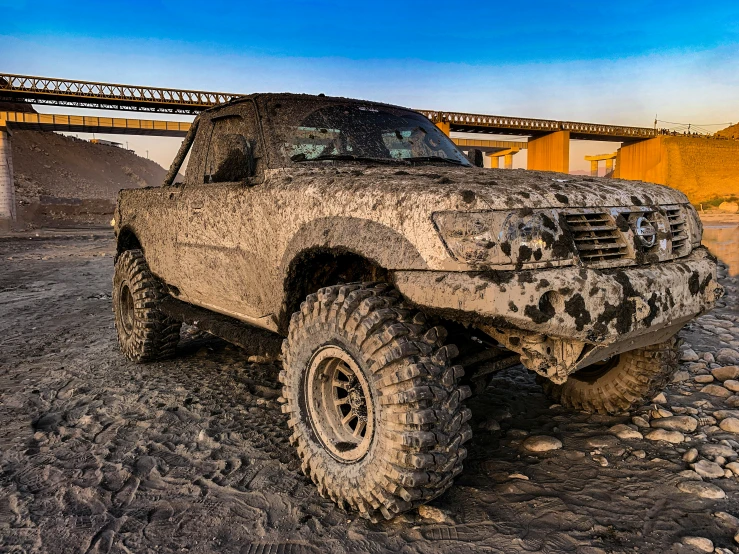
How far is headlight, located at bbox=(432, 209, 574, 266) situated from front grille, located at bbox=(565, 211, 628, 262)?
0.16m

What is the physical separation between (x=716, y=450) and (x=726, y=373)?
4.93 ft

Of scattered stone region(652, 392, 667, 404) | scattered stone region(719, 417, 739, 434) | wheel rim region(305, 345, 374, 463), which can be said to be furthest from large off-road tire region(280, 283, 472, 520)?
scattered stone region(652, 392, 667, 404)

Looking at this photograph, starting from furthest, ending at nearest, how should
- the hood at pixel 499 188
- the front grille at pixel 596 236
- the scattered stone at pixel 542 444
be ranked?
1. the scattered stone at pixel 542 444
2. the front grille at pixel 596 236
3. the hood at pixel 499 188

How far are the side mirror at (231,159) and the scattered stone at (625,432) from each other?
270 centimetres

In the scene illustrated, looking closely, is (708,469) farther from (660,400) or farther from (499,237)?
(499,237)

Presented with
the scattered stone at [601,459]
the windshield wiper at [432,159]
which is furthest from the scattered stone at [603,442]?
the windshield wiper at [432,159]

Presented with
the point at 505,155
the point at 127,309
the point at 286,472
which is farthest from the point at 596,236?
the point at 505,155

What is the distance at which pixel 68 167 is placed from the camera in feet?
275

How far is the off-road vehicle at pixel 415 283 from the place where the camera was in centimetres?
220

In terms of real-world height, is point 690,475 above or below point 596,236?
below

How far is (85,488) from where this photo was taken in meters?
2.79

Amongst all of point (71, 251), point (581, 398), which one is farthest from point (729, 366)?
point (71, 251)

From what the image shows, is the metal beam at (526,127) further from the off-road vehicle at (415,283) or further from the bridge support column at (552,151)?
the off-road vehicle at (415,283)

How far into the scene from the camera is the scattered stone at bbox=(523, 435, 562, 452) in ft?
10.4
